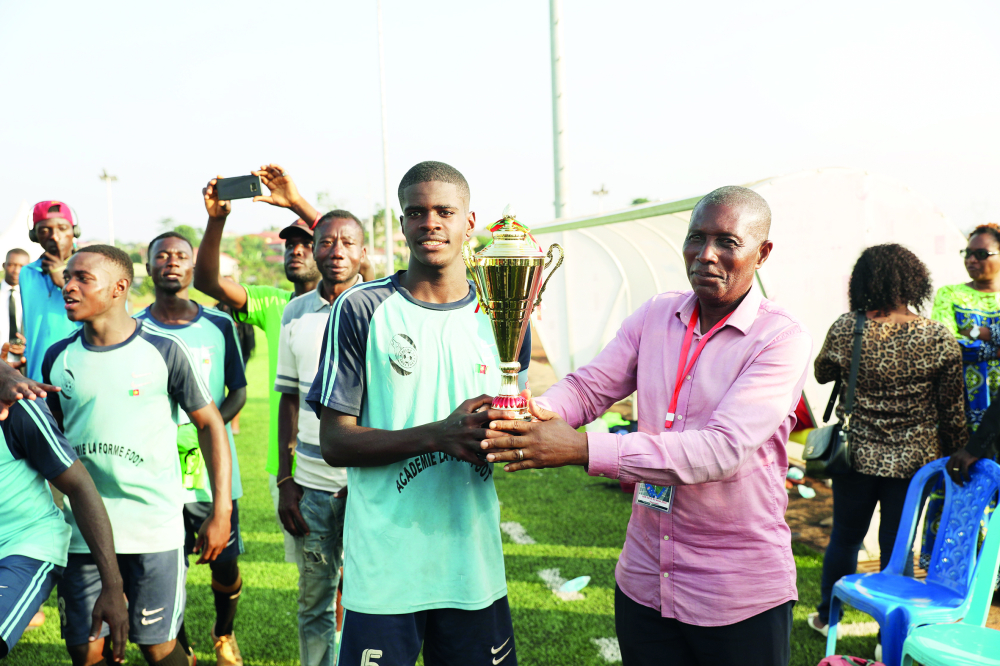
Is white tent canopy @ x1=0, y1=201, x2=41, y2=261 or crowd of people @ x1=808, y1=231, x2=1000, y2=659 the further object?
white tent canopy @ x1=0, y1=201, x2=41, y2=261

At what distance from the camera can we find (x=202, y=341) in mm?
4051

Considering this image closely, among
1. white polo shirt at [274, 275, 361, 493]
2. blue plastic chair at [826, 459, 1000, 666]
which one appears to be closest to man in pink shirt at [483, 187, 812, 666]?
blue plastic chair at [826, 459, 1000, 666]

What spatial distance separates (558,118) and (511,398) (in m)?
7.99

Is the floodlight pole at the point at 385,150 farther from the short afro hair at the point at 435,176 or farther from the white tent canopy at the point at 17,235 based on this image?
A: the short afro hair at the point at 435,176

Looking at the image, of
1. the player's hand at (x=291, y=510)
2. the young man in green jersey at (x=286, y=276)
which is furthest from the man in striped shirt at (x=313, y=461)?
the young man in green jersey at (x=286, y=276)

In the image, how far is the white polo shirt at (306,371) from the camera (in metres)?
3.27

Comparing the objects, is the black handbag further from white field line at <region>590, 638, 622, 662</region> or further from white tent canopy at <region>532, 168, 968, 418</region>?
white tent canopy at <region>532, 168, 968, 418</region>

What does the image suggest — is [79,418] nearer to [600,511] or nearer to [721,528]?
[721,528]

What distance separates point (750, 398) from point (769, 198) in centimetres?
408

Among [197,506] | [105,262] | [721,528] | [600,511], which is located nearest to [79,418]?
[105,262]

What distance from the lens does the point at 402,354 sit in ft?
7.00

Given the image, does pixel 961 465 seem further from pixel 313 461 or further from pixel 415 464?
pixel 313 461

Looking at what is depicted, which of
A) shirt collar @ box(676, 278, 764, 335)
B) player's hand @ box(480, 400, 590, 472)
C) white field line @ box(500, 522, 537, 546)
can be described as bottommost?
white field line @ box(500, 522, 537, 546)

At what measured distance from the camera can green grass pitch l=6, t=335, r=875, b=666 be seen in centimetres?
395
